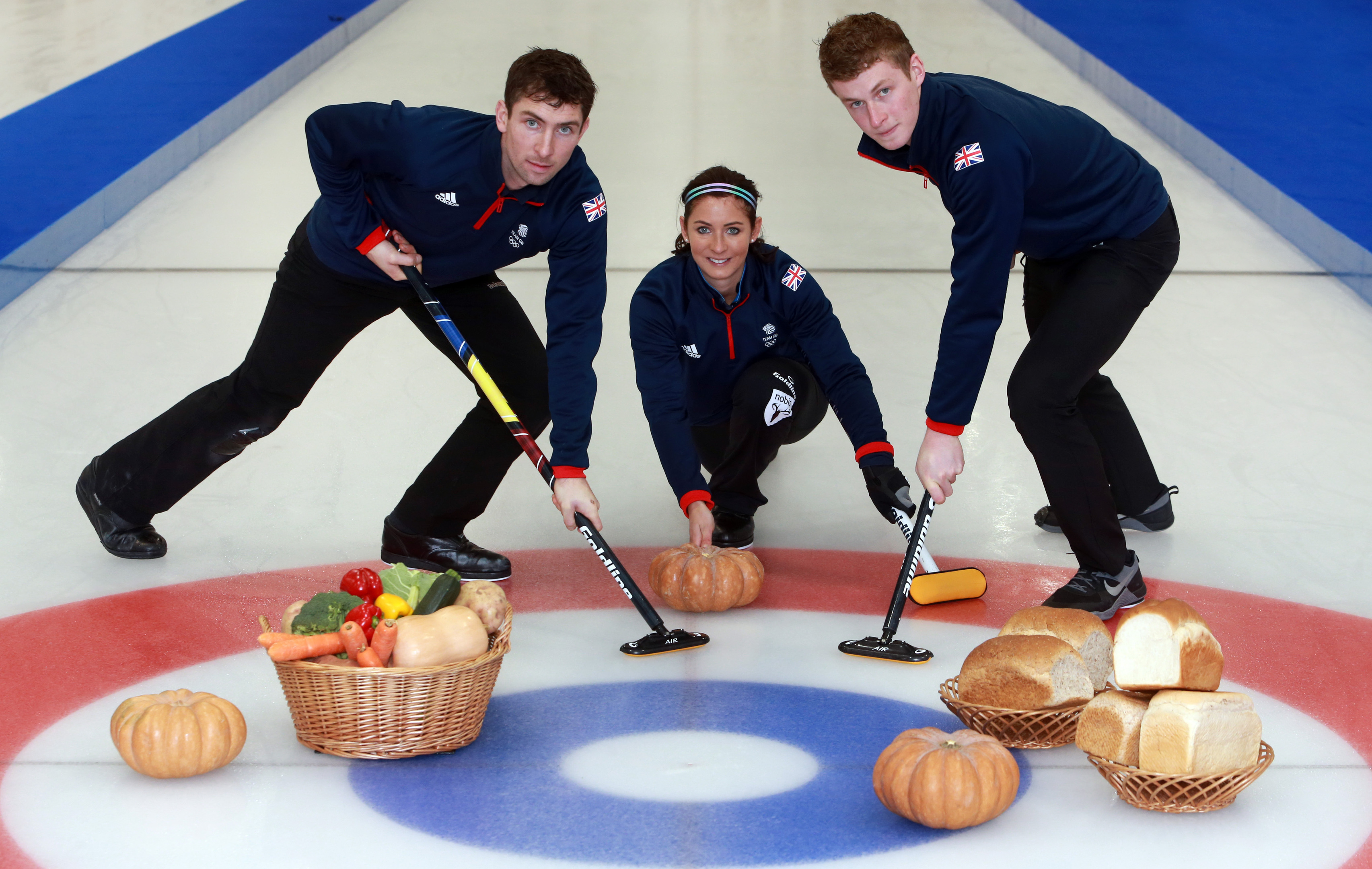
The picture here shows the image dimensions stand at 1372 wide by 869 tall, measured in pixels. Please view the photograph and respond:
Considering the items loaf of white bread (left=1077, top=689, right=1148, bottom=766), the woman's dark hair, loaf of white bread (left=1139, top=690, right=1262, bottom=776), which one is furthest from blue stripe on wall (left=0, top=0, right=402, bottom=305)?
loaf of white bread (left=1139, top=690, right=1262, bottom=776)

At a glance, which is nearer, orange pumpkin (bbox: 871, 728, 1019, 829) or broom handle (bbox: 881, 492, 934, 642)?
orange pumpkin (bbox: 871, 728, 1019, 829)

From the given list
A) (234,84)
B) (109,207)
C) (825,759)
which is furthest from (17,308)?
(825,759)

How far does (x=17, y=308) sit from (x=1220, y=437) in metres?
5.27

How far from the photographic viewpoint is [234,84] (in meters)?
8.75

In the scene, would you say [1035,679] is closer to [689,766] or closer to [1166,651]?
[1166,651]

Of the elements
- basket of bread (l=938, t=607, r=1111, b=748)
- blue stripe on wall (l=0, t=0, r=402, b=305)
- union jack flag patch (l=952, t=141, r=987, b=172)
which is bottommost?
basket of bread (l=938, t=607, r=1111, b=748)

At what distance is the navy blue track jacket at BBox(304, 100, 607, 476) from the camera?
10.7 feet

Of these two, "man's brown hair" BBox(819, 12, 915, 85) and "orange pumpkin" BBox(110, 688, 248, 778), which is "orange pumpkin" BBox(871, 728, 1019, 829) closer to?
"orange pumpkin" BBox(110, 688, 248, 778)

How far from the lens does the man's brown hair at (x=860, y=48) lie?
9.16ft

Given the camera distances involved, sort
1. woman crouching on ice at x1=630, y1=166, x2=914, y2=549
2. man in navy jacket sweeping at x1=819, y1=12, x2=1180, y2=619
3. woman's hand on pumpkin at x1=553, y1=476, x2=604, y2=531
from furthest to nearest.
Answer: woman crouching on ice at x1=630, y1=166, x2=914, y2=549, woman's hand on pumpkin at x1=553, y1=476, x2=604, y2=531, man in navy jacket sweeping at x1=819, y1=12, x2=1180, y2=619

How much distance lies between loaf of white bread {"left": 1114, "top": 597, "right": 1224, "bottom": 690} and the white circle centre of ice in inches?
24.8

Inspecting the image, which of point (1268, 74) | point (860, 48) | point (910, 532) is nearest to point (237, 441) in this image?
point (910, 532)

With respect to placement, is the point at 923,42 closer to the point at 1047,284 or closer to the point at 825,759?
the point at 1047,284

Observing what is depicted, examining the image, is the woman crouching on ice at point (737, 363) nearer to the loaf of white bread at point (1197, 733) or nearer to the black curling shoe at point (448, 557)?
the black curling shoe at point (448, 557)
